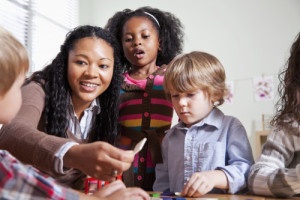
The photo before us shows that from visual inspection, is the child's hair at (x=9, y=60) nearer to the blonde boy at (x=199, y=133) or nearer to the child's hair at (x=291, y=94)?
the blonde boy at (x=199, y=133)

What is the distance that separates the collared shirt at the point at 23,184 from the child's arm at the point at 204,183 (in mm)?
409

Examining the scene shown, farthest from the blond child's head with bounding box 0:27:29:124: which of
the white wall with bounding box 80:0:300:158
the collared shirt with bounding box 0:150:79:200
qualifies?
the white wall with bounding box 80:0:300:158

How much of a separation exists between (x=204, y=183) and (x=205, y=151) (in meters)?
0.17

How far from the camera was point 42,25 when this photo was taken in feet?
8.79

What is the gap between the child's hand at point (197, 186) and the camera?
84cm

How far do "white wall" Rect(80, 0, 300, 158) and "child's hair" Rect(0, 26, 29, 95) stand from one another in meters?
2.41

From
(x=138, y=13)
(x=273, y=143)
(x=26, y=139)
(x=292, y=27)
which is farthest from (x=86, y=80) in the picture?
(x=292, y=27)

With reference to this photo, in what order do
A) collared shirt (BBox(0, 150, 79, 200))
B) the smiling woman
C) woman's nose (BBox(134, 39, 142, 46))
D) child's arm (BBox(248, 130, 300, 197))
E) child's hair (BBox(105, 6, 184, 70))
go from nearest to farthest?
collared shirt (BBox(0, 150, 79, 200)) < child's arm (BBox(248, 130, 300, 197)) < the smiling woman < woman's nose (BBox(134, 39, 142, 46)) < child's hair (BBox(105, 6, 184, 70))

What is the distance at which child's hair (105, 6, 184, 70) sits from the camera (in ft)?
4.66

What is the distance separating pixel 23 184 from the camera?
18.6 inches

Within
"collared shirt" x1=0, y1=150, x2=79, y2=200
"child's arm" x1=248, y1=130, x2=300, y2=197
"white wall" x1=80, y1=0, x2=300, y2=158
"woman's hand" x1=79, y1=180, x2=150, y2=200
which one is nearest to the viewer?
"collared shirt" x1=0, y1=150, x2=79, y2=200

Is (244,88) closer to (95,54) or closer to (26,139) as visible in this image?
(95,54)

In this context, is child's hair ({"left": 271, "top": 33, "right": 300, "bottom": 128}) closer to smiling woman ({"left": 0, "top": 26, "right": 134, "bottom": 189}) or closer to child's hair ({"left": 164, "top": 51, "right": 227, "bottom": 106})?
child's hair ({"left": 164, "top": 51, "right": 227, "bottom": 106})

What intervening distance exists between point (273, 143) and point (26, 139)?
63 centimetres
